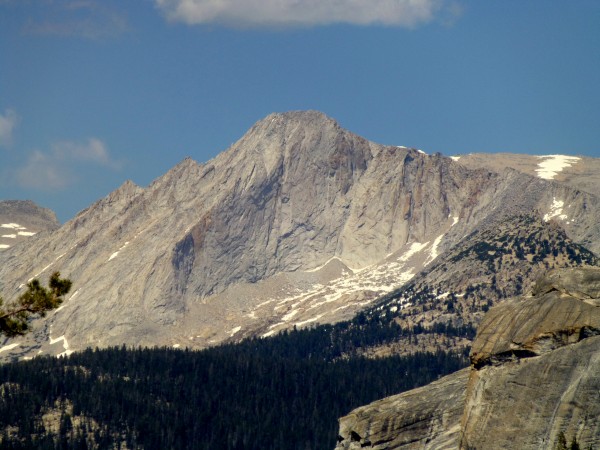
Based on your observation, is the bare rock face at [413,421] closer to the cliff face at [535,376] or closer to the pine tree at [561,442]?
the cliff face at [535,376]

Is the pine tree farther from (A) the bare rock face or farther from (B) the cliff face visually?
(A) the bare rock face

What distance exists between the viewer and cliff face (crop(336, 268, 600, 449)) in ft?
248

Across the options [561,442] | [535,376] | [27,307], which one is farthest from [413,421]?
[27,307]

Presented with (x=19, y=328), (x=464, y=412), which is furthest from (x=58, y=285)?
(x=464, y=412)

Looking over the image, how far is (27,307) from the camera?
70.8 metres

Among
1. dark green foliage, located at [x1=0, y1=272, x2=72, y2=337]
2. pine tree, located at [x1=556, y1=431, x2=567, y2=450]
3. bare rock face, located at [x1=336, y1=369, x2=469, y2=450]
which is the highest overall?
dark green foliage, located at [x1=0, y1=272, x2=72, y2=337]

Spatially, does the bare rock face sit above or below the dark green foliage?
below

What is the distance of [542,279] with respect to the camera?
84875 mm

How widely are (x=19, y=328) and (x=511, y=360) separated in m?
30.0

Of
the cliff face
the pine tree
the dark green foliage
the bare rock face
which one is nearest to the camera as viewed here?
the dark green foliage

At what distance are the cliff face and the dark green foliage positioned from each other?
27037 mm

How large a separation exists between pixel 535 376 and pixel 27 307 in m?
30.0

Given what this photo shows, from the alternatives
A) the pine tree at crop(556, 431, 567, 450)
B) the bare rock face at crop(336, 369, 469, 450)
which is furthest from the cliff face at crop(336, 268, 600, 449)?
the pine tree at crop(556, 431, 567, 450)

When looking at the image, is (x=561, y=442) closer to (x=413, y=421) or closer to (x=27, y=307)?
(x=413, y=421)
